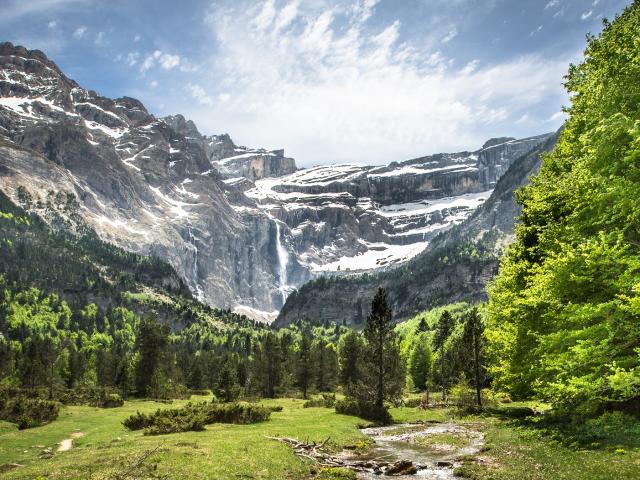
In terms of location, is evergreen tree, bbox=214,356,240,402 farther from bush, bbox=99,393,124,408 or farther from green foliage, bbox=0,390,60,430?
green foliage, bbox=0,390,60,430

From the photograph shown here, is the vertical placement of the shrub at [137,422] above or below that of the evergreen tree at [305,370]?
above

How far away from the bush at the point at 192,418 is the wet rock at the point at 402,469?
2406 cm

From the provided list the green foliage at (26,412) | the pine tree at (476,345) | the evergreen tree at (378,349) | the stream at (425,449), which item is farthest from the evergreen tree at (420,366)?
the green foliage at (26,412)

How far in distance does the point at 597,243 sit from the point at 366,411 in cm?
4533

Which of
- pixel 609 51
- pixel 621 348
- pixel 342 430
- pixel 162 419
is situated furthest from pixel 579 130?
pixel 162 419

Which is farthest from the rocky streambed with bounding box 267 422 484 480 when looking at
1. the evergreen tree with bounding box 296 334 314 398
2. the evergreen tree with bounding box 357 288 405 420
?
the evergreen tree with bounding box 296 334 314 398

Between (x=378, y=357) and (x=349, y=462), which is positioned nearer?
(x=349, y=462)

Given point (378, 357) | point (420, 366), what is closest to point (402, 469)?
point (378, 357)

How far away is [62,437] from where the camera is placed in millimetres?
43094

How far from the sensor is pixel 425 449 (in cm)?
3497

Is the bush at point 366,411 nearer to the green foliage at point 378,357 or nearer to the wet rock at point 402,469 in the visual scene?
the green foliage at point 378,357

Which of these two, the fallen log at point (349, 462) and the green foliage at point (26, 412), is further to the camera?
the green foliage at point (26, 412)

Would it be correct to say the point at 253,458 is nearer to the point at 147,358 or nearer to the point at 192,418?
the point at 192,418

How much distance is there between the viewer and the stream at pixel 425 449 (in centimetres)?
2683
